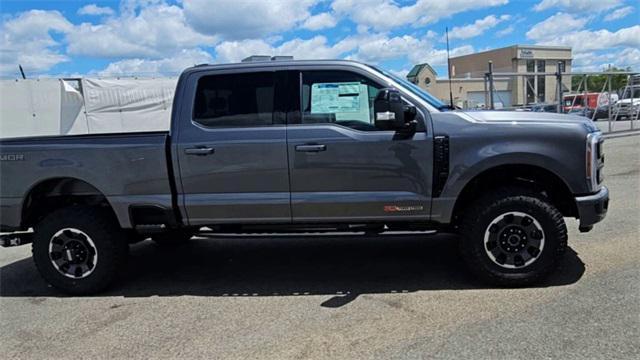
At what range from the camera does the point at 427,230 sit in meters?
4.96

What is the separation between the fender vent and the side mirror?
372mm

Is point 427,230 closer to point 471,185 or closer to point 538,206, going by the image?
point 471,185

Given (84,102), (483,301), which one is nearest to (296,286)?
(483,301)

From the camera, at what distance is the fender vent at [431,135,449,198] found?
Answer: 15.0 ft

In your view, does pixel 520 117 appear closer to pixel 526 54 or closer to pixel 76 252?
pixel 76 252

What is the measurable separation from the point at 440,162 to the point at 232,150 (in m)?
1.84

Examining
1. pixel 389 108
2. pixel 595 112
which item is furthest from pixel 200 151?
pixel 595 112

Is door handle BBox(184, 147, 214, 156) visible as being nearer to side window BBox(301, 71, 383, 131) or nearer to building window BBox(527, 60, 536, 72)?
side window BBox(301, 71, 383, 131)

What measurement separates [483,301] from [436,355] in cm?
108

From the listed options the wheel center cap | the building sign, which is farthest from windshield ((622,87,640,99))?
the building sign

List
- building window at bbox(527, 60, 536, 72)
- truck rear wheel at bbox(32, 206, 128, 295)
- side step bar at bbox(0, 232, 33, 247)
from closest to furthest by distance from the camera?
truck rear wheel at bbox(32, 206, 128, 295)
side step bar at bbox(0, 232, 33, 247)
building window at bbox(527, 60, 536, 72)

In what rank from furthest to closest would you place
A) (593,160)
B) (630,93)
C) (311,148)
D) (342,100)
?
(630,93) < (342,100) < (311,148) < (593,160)

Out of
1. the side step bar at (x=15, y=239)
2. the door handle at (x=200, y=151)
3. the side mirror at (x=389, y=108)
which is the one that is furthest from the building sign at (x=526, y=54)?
the side step bar at (x=15, y=239)

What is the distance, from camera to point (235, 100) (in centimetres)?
489
